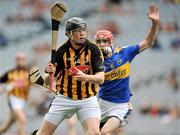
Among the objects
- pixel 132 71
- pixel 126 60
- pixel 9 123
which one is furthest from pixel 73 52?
pixel 132 71

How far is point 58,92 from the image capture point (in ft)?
36.0

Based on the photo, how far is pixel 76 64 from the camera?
10.8 m

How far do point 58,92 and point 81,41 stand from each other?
0.82 meters

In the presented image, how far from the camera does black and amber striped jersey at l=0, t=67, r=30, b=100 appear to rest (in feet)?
57.7

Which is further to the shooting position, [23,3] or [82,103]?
[23,3]

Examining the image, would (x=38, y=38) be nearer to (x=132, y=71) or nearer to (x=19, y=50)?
(x=19, y=50)

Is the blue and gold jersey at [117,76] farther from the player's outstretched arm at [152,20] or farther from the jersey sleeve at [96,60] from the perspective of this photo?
the jersey sleeve at [96,60]

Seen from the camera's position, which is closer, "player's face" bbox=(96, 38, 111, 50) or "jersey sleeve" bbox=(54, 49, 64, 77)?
"jersey sleeve" bbox=(54, 49, 64, 77)

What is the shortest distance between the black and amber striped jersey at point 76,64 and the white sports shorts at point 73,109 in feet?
0.24

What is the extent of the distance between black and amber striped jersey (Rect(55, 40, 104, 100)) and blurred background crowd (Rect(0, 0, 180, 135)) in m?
10.9


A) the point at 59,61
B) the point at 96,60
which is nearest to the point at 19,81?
the point at 59,61

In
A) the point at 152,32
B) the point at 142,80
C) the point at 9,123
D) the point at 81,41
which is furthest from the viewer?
the point at 142,80

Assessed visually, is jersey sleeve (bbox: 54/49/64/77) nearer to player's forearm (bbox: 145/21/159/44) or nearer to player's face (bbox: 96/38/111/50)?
player's face (bbox: 96/38/111/50)

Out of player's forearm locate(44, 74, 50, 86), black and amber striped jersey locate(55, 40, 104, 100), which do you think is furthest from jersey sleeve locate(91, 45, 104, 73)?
player's forearm locate(44, 74, 50, 86)
